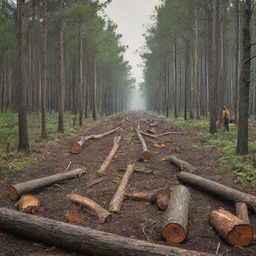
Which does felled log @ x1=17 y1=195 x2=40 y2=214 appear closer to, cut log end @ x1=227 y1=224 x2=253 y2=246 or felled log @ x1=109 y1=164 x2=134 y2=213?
felled log @ x1=109 y1=164 x2=134 y2=213

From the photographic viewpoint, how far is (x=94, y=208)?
591cm

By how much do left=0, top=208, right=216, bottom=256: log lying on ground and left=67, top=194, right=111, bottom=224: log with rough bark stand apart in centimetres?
96

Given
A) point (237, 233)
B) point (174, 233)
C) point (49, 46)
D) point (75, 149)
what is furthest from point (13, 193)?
point (49, 46)

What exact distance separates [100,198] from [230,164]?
4817mm

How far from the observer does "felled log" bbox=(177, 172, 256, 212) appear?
5922mm

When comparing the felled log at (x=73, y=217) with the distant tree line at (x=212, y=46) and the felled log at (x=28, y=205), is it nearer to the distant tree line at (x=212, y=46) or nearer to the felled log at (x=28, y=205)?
the felled log at (x=28, y=205)

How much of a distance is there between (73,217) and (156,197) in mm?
2006

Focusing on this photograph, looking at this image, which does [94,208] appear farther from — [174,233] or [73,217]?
[174,233]

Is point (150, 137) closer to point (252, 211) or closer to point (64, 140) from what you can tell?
point (64, 140)

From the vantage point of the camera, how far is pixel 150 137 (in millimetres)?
17047

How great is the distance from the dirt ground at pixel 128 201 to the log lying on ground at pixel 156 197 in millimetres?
141

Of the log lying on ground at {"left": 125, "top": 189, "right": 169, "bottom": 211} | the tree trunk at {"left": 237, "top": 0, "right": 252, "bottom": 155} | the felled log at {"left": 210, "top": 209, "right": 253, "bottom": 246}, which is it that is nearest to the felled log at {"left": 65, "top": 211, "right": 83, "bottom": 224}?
the log lying on ground at {"left": 125, "top": 189, "right": 169, "bottom": 211}

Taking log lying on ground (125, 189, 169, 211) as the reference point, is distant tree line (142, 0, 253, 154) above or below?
above

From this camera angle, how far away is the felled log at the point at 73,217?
18.0ft
